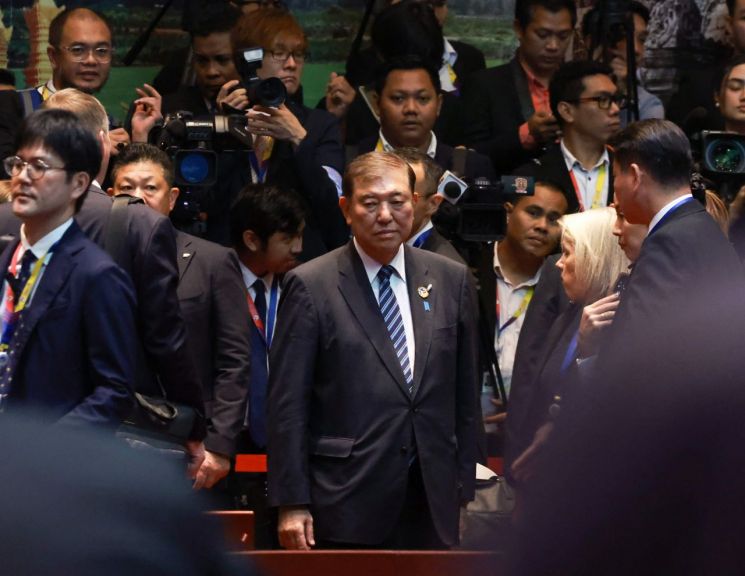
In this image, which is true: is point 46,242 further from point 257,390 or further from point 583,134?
point 583,134

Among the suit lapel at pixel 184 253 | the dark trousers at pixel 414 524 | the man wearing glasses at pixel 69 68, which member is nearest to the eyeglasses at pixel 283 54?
the man wearing glasses at pixel 69 68

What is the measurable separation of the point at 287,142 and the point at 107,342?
2507mm

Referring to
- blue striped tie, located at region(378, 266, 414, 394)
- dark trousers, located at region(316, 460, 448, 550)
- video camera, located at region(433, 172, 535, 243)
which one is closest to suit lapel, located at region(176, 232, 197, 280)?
blue striped tie, located at region(378, 266, 414, 394)

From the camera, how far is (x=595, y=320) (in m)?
5.16

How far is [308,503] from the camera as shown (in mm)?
5125

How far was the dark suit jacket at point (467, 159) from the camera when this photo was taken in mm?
7121

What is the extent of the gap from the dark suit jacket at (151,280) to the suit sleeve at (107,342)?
0.45 metres

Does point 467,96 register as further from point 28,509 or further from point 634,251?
point 28,509

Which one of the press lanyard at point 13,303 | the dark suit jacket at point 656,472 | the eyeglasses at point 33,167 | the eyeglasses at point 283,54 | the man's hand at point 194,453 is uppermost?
the dark suit jacket at point 656,472

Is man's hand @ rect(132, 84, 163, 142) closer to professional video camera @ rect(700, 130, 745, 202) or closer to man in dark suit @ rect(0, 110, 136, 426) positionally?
man in dark suit @ rect(0, 110, 136, 426)

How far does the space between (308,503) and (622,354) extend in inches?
149

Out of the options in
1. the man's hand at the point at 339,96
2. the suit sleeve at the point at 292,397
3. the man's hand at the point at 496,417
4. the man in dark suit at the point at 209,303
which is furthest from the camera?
the man's hand at the point at 339,96

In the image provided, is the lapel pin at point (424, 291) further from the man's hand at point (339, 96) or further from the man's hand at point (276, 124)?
the man's hand at point (339, 96)

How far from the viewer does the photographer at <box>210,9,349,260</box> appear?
6559 mm
